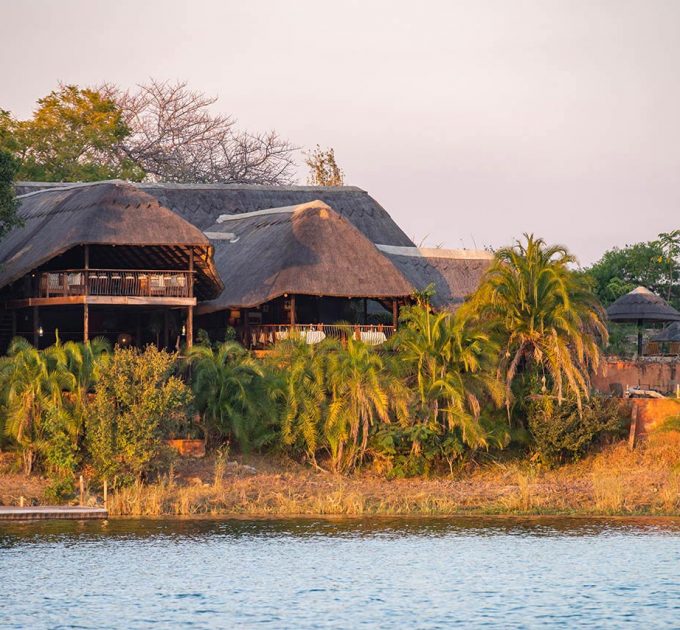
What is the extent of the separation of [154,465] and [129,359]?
2.38 metres

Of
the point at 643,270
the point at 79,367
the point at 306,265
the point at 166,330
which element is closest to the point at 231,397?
the point at 79,367

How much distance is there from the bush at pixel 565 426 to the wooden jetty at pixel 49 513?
1125 cm

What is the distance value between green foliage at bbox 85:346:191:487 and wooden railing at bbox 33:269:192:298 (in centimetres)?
604

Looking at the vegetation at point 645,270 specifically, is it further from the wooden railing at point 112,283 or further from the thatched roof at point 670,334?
the wooden railing at point 112,283

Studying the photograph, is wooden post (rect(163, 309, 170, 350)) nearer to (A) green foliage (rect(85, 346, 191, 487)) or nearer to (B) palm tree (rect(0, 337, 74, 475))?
(B) palm tree (rect(0, 337, 74, 475))

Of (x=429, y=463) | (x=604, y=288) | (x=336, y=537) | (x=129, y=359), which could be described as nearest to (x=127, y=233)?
(x=129, y=359)

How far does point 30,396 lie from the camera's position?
34.1m

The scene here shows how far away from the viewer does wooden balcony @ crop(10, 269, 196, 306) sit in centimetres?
3988

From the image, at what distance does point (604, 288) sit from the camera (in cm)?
6744

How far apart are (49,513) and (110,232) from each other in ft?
33.1

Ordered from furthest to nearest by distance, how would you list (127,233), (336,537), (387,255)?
(387,255), (127,233), (336,537)

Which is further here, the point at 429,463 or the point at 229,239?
the point at 229,239

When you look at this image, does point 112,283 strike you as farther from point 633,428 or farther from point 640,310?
point 640,310

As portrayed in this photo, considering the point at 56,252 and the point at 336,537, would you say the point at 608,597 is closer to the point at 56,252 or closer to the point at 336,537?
the point at 336,537
